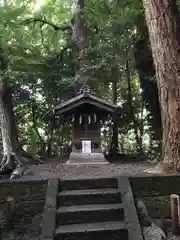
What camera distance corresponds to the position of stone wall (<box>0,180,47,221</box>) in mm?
5695

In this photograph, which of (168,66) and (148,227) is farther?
(168,66)

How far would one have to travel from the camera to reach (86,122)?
8625mm

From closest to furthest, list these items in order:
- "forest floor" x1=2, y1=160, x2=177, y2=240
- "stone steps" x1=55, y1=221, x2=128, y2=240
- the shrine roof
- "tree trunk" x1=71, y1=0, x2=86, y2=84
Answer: "stone steps" x1=55, y1=221, x2=128, y2=240
"forest floor" x1=2, y1=160, x2=177, y2=240
the shrine roof
"tree trunk" x1=71, y1=0, x2=86, y2=84

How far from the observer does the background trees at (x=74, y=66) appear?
9398mm

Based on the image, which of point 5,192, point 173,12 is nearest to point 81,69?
point 173,12

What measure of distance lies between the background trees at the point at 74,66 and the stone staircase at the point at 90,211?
11.9ft

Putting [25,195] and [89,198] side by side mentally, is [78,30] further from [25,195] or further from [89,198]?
[89,198]

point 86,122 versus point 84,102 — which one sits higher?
point 84,102

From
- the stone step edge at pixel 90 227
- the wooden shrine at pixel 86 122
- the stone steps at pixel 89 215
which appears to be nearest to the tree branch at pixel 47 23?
the wooden shrine at pixel 86 122

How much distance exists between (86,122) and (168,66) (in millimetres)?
3208

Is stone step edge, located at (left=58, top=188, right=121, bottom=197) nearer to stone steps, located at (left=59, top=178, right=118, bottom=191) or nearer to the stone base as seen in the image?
stone steps, located at (left=59, top=178, right=118, bottom=191)

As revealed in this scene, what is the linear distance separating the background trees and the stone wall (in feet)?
10.2

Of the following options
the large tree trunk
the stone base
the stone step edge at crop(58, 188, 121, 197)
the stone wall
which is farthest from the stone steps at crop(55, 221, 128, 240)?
the stone base

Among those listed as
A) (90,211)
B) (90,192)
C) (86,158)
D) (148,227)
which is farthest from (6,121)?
(148,227)
